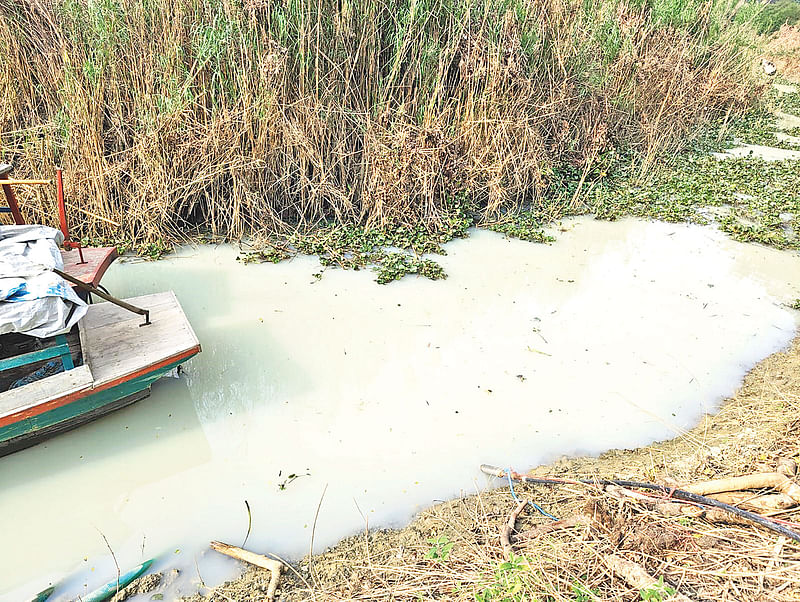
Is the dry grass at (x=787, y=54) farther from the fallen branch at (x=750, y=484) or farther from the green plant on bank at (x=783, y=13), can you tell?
the fallen branch at (x=750, y=484)

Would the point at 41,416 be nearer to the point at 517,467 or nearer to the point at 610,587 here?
the point at 517,467

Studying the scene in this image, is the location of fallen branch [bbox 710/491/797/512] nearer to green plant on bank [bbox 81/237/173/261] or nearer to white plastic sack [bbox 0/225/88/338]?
white plastic sack [bbox 0/225/88/338]

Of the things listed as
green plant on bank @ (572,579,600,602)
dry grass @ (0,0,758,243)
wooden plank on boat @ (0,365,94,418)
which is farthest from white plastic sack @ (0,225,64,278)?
green plant on bank @ (572,579,600,602)

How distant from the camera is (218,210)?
4480mm

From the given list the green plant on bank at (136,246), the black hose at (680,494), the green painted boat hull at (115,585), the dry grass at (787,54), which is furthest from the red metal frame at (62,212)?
the dry grass at (787,54)

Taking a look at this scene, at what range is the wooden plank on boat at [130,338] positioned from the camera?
2.57 metres

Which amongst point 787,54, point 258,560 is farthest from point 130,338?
point 787,54

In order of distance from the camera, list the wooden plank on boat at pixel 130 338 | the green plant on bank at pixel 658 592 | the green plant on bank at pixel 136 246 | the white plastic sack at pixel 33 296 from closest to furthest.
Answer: the green plant on bank at pixel 658 592 < the white plastic sack at pixel 33 296 < the wooden plank on boat at pixel 130 338 < the green plant on bank at pixel 136 246

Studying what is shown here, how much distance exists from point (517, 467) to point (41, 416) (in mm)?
2180

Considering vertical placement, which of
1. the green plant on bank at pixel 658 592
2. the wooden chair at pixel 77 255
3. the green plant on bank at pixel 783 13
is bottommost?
the green plant on bank at pixel 658 592

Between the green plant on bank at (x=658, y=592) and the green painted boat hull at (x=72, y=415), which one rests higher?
the green plant on bank at (x=658, y=592)

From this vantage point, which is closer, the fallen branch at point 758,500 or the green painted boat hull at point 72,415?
the fallen branch at point 758,500

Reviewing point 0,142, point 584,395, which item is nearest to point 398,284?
point 584,395

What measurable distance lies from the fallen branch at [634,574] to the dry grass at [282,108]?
3.44 metres
